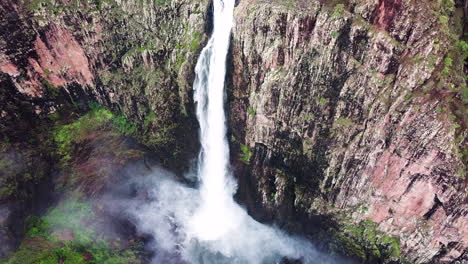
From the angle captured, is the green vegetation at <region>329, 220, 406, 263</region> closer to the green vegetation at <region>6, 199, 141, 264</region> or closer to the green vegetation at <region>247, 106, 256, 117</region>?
the green vegetation at <region>247, 106, 256, 117</region>

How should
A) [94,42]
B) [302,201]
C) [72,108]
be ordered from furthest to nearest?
1. [72,108]
2. [94,42]
3. [302,201]

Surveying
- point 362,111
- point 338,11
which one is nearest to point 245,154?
point 362,111

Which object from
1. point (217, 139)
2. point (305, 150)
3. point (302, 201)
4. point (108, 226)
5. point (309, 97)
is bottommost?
point (108, 226)

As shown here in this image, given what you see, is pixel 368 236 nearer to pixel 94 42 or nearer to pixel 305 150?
pixel 305 150

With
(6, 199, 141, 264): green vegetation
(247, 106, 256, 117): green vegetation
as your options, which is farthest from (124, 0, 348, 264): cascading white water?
(6, 199, 141, 264): green vegetation

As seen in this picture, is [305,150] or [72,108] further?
[72,108]

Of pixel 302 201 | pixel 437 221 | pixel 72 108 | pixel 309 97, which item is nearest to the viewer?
pixel 437 221

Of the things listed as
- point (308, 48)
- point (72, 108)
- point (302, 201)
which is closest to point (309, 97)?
point (308, 48)
